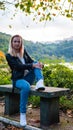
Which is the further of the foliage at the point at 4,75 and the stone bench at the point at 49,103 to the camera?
the foliage at the point at 4,75

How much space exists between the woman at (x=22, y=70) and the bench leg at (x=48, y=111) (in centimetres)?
28

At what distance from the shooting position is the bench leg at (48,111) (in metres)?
6.49

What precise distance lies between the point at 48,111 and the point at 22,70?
895mm

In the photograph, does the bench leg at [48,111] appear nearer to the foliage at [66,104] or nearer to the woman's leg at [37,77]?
the woman's leg at [37,77]

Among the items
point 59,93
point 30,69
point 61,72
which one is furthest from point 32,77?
point 61,72

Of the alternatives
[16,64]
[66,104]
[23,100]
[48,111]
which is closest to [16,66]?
[16,64]

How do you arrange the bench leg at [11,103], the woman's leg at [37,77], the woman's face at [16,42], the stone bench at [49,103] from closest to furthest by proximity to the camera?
the stone bench at [49,103] < the woman's leg at [37,77] < the woman's face at [16,42] < the bench leg at [11,103]

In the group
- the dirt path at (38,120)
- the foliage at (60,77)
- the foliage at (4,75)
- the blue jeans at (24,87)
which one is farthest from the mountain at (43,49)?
the blue jeans at (24,87)

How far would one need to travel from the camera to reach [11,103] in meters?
7.41

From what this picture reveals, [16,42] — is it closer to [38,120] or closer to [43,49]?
[38,120]

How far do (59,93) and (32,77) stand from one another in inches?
27.0

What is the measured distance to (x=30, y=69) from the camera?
665cm

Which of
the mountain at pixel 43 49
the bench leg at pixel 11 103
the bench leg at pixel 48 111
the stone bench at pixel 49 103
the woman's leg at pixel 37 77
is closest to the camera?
the stone bench at pixel 49 103

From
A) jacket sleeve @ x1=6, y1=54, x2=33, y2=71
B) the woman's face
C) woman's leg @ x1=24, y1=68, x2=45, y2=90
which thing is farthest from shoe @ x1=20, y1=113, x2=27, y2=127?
the woman's face
